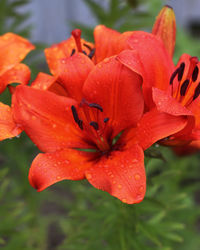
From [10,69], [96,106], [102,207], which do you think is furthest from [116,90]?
[102,207]

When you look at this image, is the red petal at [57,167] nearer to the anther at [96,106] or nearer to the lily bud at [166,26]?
the anther at [96,106]

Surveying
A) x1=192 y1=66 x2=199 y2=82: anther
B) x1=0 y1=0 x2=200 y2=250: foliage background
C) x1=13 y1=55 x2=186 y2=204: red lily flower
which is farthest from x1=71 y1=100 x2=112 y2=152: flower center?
x1=192 y1=66 x2=199 y2=82: anther

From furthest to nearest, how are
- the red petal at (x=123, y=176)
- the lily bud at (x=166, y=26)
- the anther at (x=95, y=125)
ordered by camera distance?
the lily bud at (x=166, y=26) < the anther at (x=95, y=125) < the red petal at (x=123, y=176)

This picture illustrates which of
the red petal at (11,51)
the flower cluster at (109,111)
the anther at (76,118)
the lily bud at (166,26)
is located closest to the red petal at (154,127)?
the flower cluster at (109,111)

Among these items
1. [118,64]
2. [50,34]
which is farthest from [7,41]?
[50,34]

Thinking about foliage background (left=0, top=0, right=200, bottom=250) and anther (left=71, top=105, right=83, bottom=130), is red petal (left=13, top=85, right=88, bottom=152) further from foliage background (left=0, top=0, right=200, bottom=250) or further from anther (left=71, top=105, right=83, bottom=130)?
foliage background (left=0, top=0, right=200, bottom=250)
